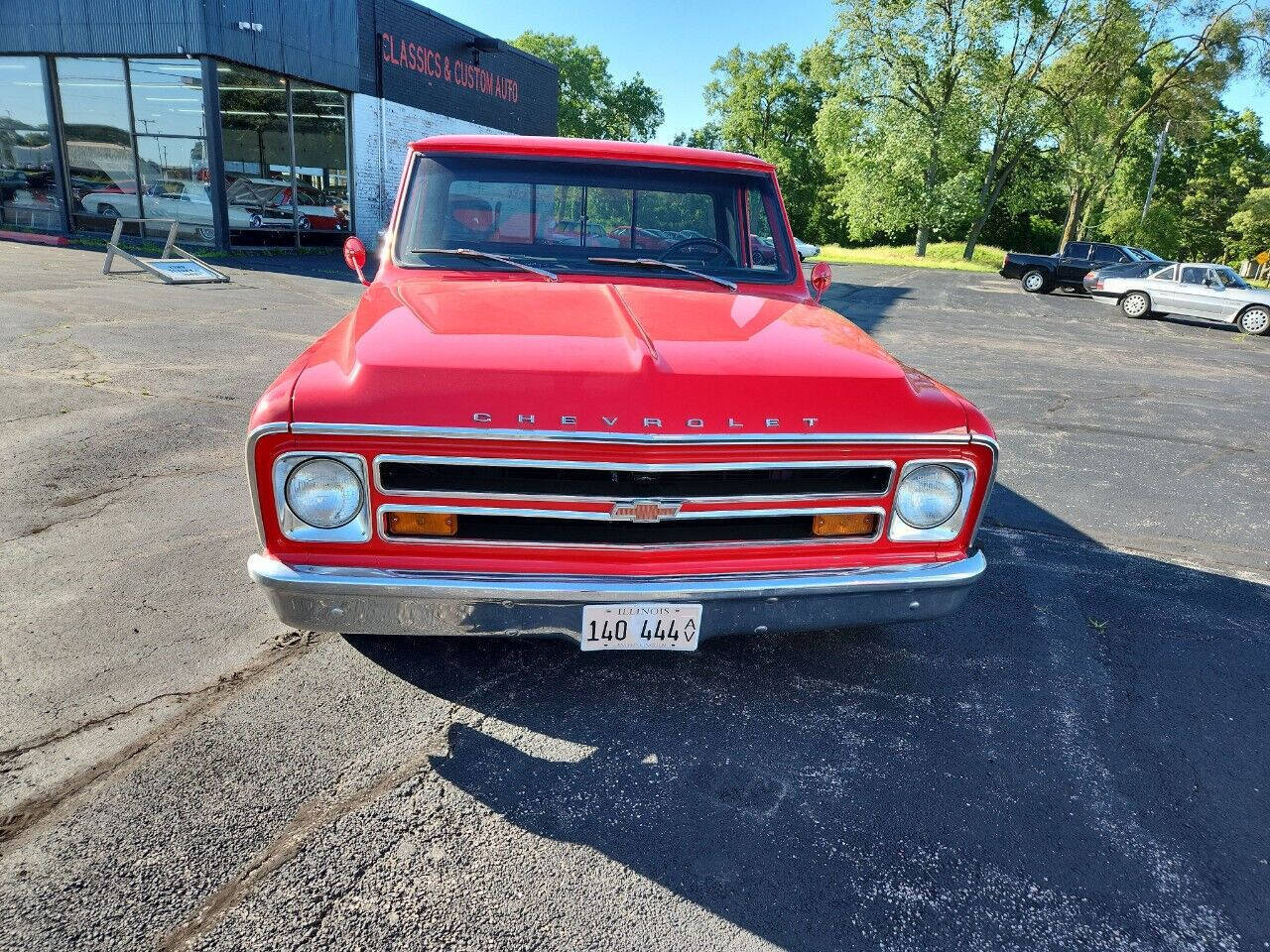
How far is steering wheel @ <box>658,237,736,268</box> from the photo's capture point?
3725mm

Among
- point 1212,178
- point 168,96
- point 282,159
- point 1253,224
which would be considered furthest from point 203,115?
point 1212,178

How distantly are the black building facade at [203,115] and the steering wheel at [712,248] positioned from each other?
16463 millimetres

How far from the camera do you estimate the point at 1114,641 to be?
3514 mm

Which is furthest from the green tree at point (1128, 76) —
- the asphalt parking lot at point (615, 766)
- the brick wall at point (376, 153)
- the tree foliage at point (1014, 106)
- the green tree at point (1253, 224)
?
the asphalt parking lot at point (615, 766)

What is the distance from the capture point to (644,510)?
2.38 meters

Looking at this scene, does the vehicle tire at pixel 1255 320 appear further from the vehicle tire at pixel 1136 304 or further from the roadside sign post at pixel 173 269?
the roadside sign post at pixel 173 269

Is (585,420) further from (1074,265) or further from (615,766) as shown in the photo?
(1074,265)

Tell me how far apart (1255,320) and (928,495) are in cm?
1896

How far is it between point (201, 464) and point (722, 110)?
56.4 metres

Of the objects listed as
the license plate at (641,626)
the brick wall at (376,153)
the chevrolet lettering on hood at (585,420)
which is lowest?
the license plate at (641,626)

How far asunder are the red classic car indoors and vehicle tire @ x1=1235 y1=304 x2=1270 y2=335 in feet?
60.8

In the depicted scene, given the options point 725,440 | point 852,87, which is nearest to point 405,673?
point 725,440

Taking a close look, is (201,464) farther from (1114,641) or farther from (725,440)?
(1114,641)

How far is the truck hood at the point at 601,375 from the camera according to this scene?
225 cm
